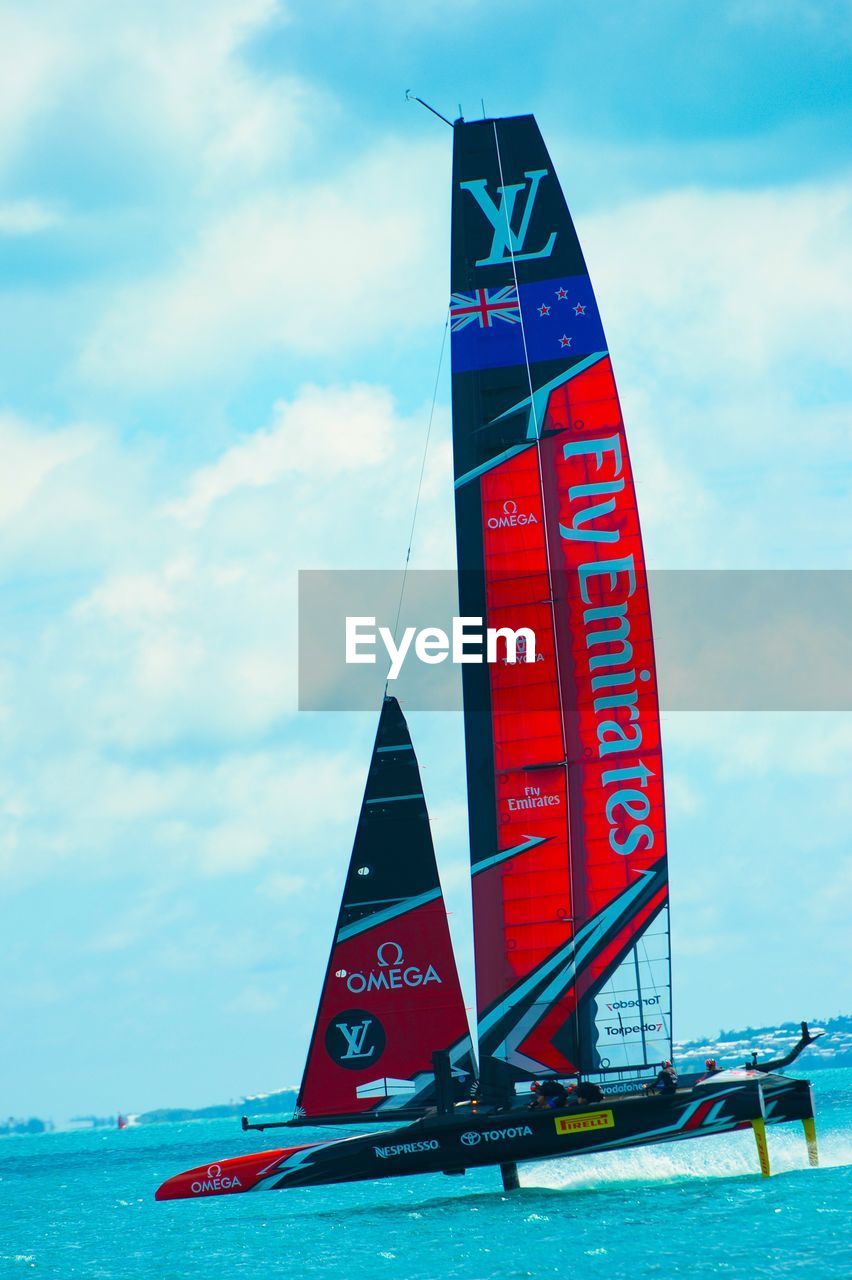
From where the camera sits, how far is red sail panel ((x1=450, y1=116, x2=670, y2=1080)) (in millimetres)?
23828

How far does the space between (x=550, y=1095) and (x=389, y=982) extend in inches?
112

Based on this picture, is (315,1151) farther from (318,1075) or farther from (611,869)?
(611,869)

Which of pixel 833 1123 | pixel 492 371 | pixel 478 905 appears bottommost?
pixel 833 1123

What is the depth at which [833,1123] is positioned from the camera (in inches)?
2291

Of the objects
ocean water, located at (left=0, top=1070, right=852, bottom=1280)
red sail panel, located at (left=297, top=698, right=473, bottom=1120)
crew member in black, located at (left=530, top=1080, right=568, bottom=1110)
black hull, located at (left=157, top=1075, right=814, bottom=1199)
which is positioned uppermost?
red sail panel, located at (left=297, top=698, right=473, bottom=1120)

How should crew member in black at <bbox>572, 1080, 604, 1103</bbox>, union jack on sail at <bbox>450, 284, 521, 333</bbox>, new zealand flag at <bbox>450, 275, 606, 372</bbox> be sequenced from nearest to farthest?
crew member in black at <bbox>572, 1080, 604, 1103</bbox> < new zealand flag at <bbox>450, 275, 606, 372</bbox> < union jack on sail at <bbox>450, 284, 521, 333</bbox>

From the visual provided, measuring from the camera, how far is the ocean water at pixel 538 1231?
68.5ft

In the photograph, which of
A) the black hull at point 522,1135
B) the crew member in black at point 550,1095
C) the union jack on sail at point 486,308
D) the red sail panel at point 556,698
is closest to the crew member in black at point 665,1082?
the black hull at point 522,1135

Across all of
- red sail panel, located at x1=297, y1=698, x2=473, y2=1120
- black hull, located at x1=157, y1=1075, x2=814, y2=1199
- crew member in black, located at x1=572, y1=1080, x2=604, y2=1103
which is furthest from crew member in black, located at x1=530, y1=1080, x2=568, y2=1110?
red sail panel, located at x1=297, y1=698, x2=473, y2=1120

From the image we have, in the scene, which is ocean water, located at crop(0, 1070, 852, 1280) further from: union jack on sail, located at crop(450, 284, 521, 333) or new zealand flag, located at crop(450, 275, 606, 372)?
union jack on sail, located at crop(450, 284, 521, 333)

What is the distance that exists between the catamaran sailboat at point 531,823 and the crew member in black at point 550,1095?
499 millimetres

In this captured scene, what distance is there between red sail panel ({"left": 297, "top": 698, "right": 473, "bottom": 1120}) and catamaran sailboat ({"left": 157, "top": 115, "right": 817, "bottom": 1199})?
0.03m

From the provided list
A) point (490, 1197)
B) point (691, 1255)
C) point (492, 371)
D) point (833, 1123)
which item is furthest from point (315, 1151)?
point (833, 1123)

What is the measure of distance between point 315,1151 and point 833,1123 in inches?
1586
